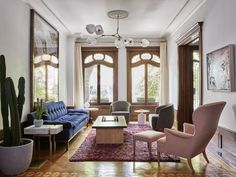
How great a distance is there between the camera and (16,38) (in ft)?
15.2

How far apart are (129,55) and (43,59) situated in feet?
12.6

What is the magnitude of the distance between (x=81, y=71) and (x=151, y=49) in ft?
8.73

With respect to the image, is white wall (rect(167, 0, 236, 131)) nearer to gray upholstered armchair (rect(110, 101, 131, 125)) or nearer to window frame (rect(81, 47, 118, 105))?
gray upholstered armchair (rect(110, 101, 131, 125))

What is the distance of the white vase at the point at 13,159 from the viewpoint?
349 centimetres

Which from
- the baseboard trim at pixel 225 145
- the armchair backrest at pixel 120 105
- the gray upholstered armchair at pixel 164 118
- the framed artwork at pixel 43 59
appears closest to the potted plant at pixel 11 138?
the framed artwork at pixel 43 59

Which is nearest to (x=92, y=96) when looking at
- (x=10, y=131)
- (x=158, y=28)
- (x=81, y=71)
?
(x=81, y=71)

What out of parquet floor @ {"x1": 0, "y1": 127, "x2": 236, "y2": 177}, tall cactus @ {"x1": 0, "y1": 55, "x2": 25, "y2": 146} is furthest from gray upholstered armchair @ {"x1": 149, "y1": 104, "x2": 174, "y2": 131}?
tall cactus @ {"x1": 0, "y1": 55, "x2": 25, "y2": 146}

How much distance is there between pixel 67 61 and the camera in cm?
870

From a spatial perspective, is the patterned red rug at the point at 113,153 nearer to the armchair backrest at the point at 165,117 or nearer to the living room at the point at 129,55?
the living room at the point at 129,55

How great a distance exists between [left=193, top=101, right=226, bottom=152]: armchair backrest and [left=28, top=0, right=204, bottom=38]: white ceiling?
8.32ft

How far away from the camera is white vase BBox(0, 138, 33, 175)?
137 inches

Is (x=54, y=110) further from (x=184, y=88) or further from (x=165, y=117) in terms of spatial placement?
(x=184, y=88)

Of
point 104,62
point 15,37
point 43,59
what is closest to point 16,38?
point 15,37

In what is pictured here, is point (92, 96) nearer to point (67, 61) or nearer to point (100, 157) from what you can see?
point (67, 61)
